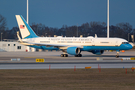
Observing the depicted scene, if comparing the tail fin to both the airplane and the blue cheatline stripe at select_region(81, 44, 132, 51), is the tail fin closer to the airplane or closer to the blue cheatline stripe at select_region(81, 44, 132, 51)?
the airplane

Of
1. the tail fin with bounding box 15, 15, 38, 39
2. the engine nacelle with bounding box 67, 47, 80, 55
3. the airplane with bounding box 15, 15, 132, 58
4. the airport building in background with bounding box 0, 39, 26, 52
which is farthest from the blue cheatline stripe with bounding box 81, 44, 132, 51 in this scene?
the airport building in background with bounding box 0, 39, 26, 52

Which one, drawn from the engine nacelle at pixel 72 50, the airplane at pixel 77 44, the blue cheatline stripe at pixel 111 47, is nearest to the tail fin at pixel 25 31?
the airplane at pixel 77 44

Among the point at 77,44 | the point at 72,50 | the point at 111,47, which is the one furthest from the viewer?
the point at 77,44

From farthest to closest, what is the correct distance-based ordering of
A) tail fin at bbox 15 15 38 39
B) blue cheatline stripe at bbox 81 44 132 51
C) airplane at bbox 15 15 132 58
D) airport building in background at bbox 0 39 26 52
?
airport building in background at bbox 0 39 26 52 < tail fin at bbox 15 15 38 39 < airplane at bbox 15 15 132 58 < blue cheatline stripe at bbox 81 44 132 51

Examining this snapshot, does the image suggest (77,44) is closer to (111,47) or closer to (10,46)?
(111,47)

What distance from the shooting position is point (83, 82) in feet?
61.7

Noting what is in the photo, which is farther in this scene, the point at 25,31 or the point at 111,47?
the point at 25,31

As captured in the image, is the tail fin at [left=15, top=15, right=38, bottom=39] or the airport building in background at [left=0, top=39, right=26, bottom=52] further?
the airport building in background at [left=0, top=39, right=26, bottom=52]

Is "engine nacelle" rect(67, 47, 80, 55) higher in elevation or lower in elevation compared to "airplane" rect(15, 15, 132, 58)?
lower

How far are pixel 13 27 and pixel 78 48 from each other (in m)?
148

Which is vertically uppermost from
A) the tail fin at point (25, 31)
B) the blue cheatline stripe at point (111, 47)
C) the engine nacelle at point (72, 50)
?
the tail fin at point (25, 31)

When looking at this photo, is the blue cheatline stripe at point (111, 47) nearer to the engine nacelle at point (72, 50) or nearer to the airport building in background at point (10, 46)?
the engine nacelle at point (72, 50)

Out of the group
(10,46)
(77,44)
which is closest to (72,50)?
(77,44)

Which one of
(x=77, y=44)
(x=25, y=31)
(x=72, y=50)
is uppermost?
(x=25, y=31)
